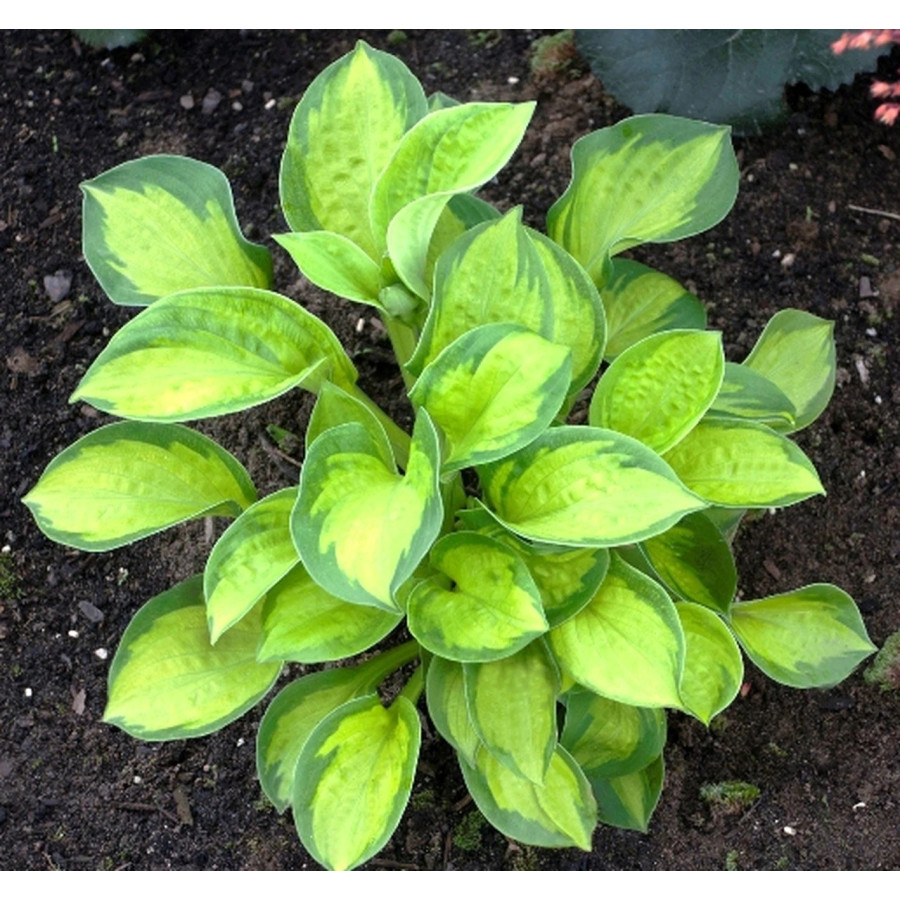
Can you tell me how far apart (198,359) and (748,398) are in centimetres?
59

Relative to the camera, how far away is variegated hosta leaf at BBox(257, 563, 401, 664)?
1128 mm

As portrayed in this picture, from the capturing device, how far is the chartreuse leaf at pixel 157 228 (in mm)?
1229

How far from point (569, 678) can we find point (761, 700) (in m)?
0.46

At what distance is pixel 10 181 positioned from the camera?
5.78 feet

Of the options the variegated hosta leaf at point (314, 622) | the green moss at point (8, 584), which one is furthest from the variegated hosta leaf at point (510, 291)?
the green moss at point (8, 584)

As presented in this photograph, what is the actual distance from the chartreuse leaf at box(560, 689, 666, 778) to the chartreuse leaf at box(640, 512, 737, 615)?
0.14 m

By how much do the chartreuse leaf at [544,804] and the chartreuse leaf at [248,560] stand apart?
0.33 m

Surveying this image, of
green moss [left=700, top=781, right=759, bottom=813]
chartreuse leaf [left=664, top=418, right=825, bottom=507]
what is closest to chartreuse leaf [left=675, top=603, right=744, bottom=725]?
chartreuse leaf [left=664, top=418, right=825, bottom=507]

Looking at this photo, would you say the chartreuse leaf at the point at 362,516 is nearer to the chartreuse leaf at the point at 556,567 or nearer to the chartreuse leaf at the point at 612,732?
the chartreuse leaf at the point at 556,567

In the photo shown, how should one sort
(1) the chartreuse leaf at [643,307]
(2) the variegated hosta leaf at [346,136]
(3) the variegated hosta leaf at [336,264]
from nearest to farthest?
(3) the variegated hosta leaf at [336,264] → (2) the variegated hosta leaf at [346,136] → (1) the chartreuse leaf at [643,307]

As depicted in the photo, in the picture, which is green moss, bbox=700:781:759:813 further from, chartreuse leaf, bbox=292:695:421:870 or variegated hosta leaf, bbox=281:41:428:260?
variegated hosta leaf, bbox=281:41:428:260

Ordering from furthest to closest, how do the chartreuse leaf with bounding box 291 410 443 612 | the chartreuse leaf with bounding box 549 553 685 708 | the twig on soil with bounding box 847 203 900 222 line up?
1. the twig on soil with bounding box 847 203 900 222
2. the chartreuse leaf with bounding box 549 553 685 708
3. the chartreuse leaf with bounding box 291 410 443 612
